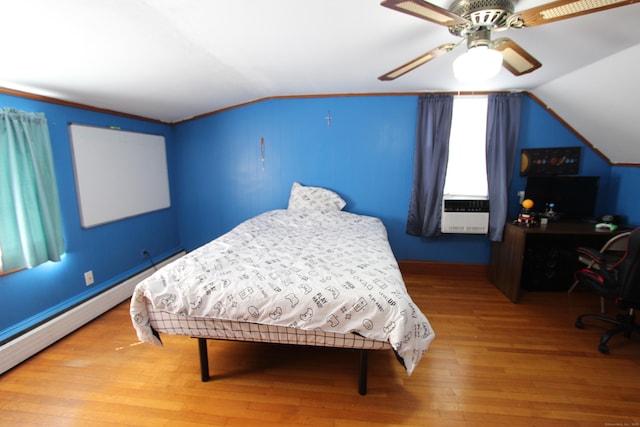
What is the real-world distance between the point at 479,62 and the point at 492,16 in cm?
23

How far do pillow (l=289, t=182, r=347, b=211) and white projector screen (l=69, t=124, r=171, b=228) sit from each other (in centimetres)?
171

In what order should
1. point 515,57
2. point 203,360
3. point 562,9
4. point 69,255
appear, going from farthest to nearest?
point 69,255, point 203,360, point 515,57, point 562,9

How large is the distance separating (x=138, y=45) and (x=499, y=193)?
11.2ft

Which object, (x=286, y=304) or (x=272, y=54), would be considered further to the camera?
(x=272, y=54)

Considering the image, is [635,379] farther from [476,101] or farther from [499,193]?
[476,101]

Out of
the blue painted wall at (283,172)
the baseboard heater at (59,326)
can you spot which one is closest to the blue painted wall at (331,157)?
the blue painted wall at (283,172)

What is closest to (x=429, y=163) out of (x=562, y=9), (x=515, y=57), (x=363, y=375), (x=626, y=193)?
(x=515, y=57)

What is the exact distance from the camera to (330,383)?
68.4 inches

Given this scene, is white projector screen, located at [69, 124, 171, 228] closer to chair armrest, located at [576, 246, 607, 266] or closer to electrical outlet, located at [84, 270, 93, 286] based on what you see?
electrical outlet, located at [84, 270, 93, 286]

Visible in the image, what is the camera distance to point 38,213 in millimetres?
2076

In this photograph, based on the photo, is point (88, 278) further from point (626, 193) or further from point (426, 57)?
point (626, 193)

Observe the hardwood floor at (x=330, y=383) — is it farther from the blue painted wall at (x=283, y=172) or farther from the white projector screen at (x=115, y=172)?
the white projector screen at (x=115, y=172)

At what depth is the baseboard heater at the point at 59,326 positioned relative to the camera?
6.05 ft

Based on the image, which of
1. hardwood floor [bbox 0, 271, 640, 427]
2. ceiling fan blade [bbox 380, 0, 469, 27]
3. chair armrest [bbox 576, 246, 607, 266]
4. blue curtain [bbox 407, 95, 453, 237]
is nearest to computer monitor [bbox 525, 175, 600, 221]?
chair armrest [bbox 576, 246, 607, 266]
